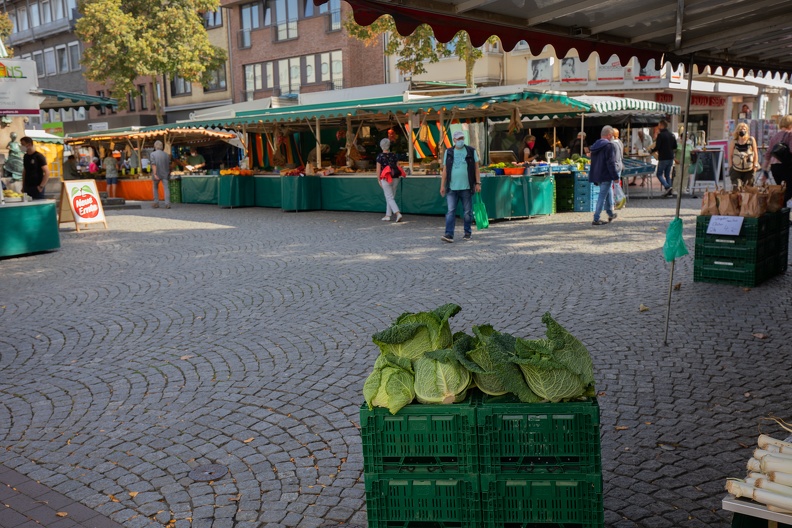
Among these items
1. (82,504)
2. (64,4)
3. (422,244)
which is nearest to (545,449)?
(82,504)

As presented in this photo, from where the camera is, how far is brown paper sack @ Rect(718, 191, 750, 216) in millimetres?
8141

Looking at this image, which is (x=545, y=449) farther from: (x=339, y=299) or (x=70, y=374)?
(x=339, y=299)

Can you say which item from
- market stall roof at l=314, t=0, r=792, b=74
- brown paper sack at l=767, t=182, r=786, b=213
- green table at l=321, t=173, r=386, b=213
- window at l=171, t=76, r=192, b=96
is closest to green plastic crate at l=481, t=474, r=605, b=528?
market stall roof at l=314, t=0, r=792, b=74

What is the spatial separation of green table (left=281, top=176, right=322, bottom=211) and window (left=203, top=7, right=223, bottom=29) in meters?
27.5

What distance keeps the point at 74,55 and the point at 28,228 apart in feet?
151

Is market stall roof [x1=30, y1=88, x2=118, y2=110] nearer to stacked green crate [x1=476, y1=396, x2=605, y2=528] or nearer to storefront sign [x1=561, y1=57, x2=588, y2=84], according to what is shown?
stacked green crate [x1=476, y1=396, x2=605, y2=528]

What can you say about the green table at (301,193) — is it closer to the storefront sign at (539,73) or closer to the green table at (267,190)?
the green table at (267,190)

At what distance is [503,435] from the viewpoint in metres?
2.86

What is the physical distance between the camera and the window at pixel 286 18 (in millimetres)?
39406

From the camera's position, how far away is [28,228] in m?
12.6

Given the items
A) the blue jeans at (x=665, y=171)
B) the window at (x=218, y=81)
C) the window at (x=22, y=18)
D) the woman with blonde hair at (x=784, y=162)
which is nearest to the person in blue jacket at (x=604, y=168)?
the woman with blonde hair at (x=784, y=162)

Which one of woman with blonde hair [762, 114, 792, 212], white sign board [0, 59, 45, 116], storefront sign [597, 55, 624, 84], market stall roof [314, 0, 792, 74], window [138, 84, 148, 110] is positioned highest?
window [138, 84, 148, 110]

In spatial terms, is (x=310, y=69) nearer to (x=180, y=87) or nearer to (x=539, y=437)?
(x=180, y=87)

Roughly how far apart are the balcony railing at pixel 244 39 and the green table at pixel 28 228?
103 ft
